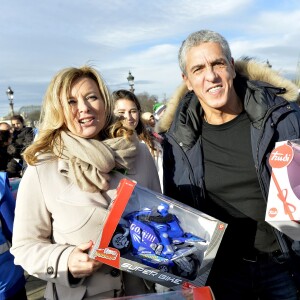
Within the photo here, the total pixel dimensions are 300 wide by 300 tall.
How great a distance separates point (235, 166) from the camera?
2197 millimetres

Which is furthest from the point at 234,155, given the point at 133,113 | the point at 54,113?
the point at 133,113

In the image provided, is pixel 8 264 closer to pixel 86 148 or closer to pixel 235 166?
pixel 86 148

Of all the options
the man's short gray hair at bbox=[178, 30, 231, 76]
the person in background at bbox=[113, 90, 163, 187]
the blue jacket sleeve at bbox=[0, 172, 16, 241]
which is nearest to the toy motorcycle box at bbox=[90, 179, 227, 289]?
the man's short gray hair at bbox=[178, 30, 231, 76]

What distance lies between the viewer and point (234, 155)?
7.25 ft

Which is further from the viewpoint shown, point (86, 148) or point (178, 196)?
point (178, 196)

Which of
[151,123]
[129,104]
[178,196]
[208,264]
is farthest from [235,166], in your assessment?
[151,123]

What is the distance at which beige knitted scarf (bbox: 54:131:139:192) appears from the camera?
185 cm

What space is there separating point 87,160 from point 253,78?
1219 mm

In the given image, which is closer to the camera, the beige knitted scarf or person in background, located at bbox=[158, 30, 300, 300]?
the beige knitted scarf

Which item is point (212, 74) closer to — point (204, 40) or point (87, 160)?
point (204, 40)

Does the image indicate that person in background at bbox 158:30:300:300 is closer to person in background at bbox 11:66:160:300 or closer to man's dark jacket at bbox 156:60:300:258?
man's dark jacket at bbox 156:60:300:258

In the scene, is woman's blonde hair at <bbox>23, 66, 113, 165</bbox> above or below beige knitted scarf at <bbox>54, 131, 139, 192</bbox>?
above

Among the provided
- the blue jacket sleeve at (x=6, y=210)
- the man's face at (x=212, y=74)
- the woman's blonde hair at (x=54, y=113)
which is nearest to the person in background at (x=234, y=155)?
the man's face at (x=212, y=74)

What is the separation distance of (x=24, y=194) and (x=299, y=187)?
1311 millimetres
